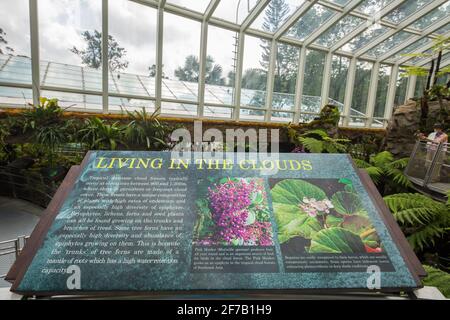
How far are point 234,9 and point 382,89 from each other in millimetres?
8497

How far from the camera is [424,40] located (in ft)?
33.7

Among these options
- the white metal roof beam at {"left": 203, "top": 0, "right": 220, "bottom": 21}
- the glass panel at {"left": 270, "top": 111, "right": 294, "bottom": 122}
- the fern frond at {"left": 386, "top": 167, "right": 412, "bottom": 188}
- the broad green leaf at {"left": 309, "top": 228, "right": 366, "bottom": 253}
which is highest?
the white metal roof beam at {"left": 203, "top": 0, "right": 220, "bottom": 21}

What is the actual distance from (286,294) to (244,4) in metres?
8.16

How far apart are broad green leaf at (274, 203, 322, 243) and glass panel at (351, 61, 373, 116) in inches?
459

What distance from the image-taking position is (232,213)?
1.44 meters

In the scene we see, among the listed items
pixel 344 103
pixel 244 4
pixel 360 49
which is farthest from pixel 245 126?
pixel 360 49

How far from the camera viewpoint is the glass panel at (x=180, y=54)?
7465 mm

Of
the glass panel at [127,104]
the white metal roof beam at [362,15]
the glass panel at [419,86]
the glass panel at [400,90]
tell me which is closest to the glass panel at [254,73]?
the white metal roof beam at [362,15]

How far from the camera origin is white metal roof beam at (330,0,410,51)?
26.5ft

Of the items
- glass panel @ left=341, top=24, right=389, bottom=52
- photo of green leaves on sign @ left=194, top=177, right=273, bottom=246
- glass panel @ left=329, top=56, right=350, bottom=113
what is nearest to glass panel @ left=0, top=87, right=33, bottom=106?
photo of green leaves on sign @ left=194, top=177, right=273, bottom=246

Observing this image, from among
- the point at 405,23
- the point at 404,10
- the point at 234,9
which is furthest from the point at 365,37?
the point at 234,9

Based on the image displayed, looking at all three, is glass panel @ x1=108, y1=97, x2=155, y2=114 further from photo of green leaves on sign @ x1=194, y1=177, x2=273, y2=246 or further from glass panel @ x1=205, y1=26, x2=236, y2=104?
photo of green leaves on sign @ x1=194, y1=177, x2=273, y2=246

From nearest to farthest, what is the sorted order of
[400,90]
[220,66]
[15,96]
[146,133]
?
[146,133]
[15,96]
[220,66]
[400,90]

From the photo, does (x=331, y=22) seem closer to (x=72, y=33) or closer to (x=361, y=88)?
(x=361, y=88)
